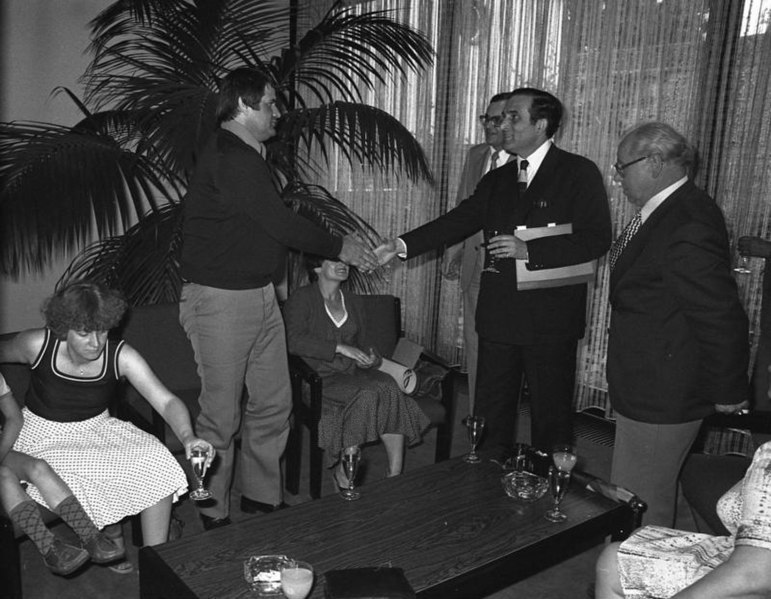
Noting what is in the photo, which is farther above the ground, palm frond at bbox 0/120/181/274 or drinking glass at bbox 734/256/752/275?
palm frond at bbox 0/120/181/274

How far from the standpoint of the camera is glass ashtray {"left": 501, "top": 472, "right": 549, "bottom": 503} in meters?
2.46

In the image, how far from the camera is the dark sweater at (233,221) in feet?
8.93

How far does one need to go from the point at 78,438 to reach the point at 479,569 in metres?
1.43

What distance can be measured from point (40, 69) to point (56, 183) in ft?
5.98

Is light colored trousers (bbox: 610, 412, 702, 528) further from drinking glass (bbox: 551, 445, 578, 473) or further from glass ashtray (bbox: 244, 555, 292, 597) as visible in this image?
glass ashtray (bbox: 244, 555, 292, 597)

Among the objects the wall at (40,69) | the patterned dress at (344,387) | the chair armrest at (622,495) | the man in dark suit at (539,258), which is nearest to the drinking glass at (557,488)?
the chair armrest at (622,495)

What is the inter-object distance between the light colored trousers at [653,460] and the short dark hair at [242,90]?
176cm

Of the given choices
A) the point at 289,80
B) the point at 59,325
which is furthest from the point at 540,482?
the point at 289,80

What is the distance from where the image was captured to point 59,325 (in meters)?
2.49

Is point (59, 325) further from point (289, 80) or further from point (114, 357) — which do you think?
point (289, 80)

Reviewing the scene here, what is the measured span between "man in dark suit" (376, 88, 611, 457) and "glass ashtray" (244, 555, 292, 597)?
1.18 meters

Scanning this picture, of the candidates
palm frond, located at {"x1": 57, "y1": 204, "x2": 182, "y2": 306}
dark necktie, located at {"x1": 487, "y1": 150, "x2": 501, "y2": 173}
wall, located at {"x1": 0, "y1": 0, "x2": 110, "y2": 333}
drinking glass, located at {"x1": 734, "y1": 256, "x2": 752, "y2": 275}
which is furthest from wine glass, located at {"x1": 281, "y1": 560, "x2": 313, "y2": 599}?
wall, located at {"x1": 0, "y1": 0, "x2": 110, "y2": 333}

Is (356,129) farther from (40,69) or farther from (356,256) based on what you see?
(40,69)

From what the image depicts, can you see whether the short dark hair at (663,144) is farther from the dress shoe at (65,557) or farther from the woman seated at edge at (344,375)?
the dress shoe at (65,557)
